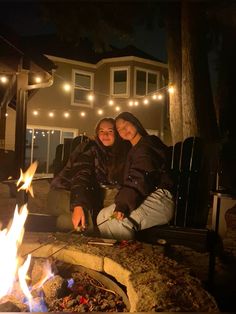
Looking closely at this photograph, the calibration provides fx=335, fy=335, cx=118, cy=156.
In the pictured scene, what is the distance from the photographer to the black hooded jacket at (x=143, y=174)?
372cm

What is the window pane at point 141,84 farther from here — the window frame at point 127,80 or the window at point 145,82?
the window frame at point 127,80

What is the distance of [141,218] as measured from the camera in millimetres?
3689

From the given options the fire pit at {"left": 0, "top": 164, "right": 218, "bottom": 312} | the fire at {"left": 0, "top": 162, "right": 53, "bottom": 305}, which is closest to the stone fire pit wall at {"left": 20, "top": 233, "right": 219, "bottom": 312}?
the fire pit at {"left": 0, "top": 164, "right": 218, "bottom": 312}

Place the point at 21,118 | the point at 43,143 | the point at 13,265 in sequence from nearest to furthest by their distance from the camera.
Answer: the point at 13,265, the point at 21,118, the point at 43,143

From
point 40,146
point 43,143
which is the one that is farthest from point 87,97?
point 40,146

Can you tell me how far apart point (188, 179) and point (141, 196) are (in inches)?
27.5

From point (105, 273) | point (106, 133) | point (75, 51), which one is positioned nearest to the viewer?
point (105, 273)

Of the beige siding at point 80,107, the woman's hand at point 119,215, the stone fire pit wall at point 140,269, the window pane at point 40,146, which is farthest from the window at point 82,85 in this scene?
the stone fire pit wall at point 140,269

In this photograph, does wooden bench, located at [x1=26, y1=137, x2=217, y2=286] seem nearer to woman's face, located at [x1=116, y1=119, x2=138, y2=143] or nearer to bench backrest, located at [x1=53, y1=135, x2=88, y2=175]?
woman's face, located at [x1=116, y1=119, x2=138, y2=143]

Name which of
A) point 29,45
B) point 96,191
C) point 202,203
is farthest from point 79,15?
point 202,203

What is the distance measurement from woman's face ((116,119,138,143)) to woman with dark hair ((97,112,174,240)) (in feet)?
0.48

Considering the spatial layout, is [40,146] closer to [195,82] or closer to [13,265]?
[195,82]

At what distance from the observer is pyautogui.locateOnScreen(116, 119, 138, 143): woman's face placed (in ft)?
14.2

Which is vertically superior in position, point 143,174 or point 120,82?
point 120,82
